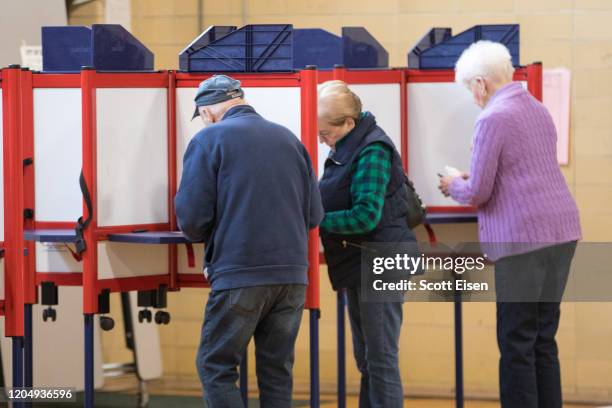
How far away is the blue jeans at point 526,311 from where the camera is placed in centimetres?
330

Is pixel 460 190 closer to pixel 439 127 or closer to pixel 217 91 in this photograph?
pixel 439 127

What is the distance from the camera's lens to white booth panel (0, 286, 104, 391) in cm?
488

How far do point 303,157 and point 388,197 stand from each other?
1.54 feet

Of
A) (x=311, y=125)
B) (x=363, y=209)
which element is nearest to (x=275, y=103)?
(x=311, y=125)

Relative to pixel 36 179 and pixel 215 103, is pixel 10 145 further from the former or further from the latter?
pixel 215 103

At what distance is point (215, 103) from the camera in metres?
3.06

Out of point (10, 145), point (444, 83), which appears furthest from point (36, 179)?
point (444, 83)

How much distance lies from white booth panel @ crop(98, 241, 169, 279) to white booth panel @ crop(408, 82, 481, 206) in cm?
105

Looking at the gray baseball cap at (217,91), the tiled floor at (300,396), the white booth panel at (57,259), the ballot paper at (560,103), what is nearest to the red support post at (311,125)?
the gray baseball cap at (217,91)

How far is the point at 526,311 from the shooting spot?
3.30 m

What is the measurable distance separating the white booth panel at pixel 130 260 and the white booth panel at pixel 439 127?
105cm

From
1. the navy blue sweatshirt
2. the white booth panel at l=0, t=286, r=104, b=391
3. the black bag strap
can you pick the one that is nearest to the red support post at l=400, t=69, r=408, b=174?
the navy blue sweatshirt

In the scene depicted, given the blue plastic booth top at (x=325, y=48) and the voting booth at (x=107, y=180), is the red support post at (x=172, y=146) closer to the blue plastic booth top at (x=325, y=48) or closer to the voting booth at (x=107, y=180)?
the voting booth at (x=107, y=180)

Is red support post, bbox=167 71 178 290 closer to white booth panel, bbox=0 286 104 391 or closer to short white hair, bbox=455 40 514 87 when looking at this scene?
short white hair, bbox=455 40 514 87
